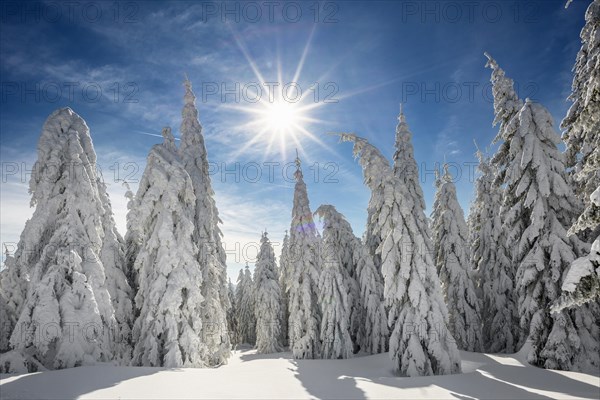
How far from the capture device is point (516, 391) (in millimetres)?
10875

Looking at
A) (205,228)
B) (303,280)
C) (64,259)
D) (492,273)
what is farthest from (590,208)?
(303,280)

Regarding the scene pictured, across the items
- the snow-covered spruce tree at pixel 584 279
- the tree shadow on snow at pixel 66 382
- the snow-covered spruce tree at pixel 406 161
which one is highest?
the snow-covered spruce tree at pixel 406 161

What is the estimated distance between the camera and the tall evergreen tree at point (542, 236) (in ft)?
47.8

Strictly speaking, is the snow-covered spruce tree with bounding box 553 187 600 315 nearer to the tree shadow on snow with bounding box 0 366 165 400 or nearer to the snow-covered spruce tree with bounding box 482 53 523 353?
the tree shadow on snow with bounding box 0 366 165 400

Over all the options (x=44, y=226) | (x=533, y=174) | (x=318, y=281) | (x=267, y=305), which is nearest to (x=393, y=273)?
(x=533, y=174)

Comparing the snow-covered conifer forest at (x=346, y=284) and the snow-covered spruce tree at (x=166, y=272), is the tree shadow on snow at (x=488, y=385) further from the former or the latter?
the snow-covered spruce tree at (x=166, y=272)

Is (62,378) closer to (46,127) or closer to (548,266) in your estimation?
(46,127)

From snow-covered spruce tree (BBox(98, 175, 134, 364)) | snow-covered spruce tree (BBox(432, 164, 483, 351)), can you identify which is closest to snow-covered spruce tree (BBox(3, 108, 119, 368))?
snow-covered spruce tree (BBox(98, 175, 134, 364))

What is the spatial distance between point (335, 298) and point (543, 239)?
1468cm

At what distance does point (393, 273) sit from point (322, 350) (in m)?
12.8

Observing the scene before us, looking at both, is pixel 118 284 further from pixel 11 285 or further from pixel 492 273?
pixel 492 273

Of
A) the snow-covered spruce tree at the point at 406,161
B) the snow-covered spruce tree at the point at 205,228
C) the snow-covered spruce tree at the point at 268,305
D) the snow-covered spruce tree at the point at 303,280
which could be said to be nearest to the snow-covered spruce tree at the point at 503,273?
the snow-covered spruce tree at the point at 406,161

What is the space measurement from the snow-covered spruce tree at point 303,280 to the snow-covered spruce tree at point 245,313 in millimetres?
24153

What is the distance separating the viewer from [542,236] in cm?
1605
